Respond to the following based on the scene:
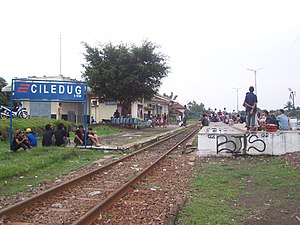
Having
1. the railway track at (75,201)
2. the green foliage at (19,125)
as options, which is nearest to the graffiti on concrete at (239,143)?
the railway track at (75,201)

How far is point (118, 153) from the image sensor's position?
14438 mm

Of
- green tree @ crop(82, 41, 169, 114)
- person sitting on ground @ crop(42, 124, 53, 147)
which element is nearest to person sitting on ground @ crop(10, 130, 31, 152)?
person sitting on ground @ crop(42, 124, 53, 147)

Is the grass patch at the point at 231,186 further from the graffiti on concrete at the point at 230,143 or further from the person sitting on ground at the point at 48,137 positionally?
the person sitting on ground at the point at 48,137

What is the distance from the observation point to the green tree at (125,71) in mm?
30594

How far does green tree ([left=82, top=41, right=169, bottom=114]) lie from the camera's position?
1204 inches

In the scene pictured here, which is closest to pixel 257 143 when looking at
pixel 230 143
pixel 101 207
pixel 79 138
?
pixel 230 143

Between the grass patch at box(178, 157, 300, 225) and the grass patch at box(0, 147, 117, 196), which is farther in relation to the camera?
the grass patch at box(0, 147, 117, 196)

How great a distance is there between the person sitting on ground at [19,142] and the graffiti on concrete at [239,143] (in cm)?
699

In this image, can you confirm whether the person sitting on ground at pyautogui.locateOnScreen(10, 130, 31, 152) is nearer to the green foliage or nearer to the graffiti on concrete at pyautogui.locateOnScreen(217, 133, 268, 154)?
the green foliage

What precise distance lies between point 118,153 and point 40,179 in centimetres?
605

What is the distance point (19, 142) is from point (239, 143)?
7.82 m

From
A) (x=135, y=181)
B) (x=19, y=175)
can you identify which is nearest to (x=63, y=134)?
(x=19, y=175)

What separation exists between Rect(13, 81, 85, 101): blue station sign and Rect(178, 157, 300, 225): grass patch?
613 centimetres

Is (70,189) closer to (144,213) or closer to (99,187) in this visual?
(99,187)
